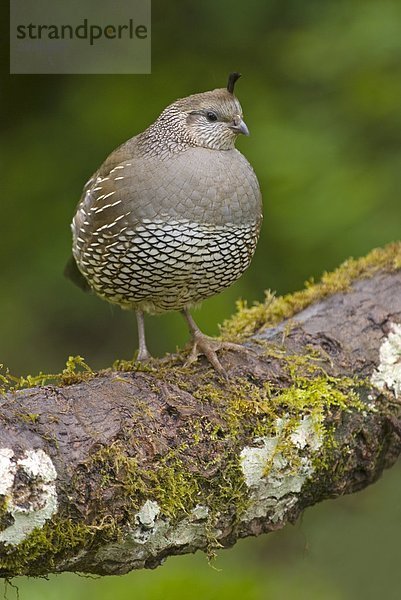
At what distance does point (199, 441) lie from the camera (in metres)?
3.29

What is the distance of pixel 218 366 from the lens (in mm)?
3738

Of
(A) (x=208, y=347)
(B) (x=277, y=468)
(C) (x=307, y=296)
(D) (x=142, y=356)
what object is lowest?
(B) (x=277, y=468)

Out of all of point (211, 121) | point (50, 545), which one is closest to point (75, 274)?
point (211, 121)

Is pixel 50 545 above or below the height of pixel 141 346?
below

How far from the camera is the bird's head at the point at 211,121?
4098 millimetres

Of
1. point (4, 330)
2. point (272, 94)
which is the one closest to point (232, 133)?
point (272, 94)

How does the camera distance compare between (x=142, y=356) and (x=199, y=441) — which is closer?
(x=199, y=441)

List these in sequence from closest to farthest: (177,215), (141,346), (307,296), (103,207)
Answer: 1. (177,215)
2. (103,207)
3. (141,346)
4. (307,296)

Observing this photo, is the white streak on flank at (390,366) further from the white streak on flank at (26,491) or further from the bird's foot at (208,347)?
the white streak on flank at (26,491)

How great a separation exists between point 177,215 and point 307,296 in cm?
90

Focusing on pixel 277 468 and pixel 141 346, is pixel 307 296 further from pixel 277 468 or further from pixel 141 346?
pixel 277 468

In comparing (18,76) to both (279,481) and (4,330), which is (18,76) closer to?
(4,330)

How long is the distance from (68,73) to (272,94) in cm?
144

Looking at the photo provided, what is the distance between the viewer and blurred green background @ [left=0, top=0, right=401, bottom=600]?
5730 millimetres
